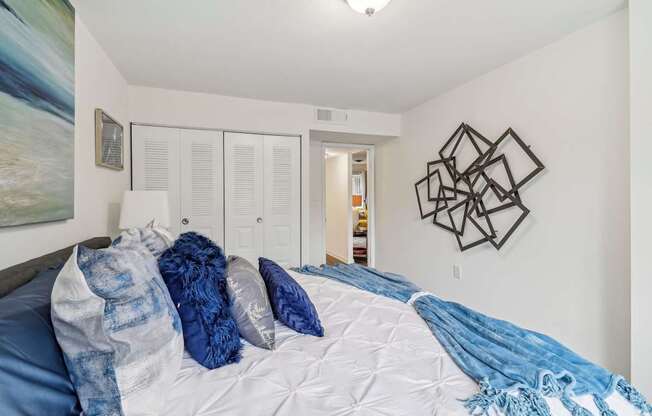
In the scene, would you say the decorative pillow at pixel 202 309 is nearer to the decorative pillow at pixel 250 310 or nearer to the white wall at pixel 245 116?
the decorative pillow at pixel 250 310

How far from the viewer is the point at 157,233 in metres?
1.40

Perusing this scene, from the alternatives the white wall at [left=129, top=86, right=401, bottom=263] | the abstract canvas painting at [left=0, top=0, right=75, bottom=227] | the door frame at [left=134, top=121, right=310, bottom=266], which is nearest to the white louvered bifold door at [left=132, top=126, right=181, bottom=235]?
the door frame at [left=134, top=121, right=310, bottom=266]

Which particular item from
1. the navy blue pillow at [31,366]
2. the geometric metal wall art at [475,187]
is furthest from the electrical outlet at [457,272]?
the navy blue pillow at [31,366]

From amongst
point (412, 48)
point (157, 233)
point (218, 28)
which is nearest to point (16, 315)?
point (157, 233)

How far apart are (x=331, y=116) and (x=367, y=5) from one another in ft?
6.72

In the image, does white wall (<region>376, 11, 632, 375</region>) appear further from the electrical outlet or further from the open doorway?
the open doorway

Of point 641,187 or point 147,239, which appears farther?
point 641,187

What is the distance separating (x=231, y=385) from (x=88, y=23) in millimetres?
2349

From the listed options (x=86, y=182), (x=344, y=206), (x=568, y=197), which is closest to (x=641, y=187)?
(x=568, y=197)

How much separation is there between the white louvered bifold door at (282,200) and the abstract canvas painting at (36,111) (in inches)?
78.8

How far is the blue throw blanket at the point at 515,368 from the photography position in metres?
0.84

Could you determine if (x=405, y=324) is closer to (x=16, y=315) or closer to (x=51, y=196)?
(x=16, y=315)

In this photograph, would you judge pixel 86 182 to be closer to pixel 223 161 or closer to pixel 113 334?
pixel 223 161

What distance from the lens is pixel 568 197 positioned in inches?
85.0
